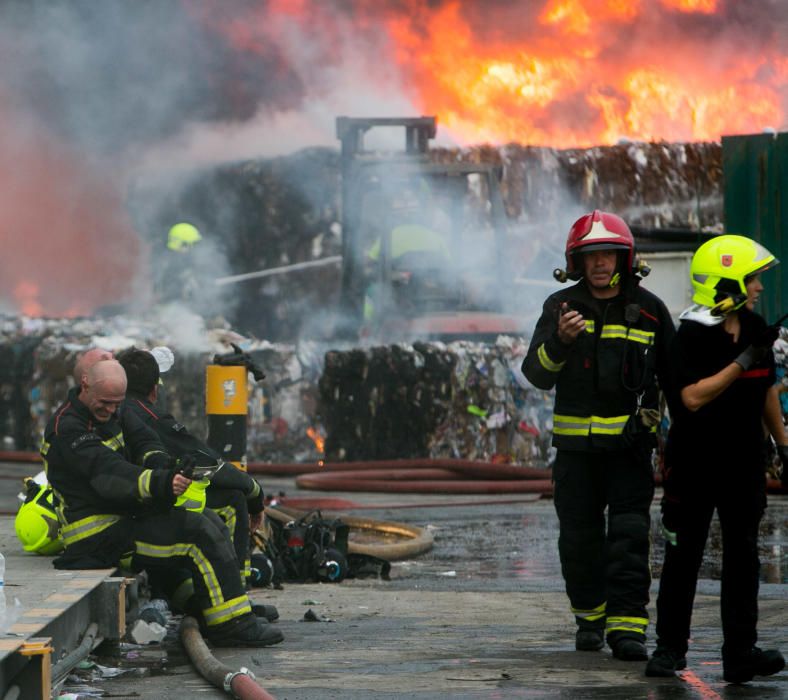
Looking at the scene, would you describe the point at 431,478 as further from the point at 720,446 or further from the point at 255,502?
→ the point at 720,446

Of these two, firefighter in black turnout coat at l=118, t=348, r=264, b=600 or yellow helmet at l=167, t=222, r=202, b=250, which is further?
yellow helmet at l=167, t=222, r=202, b=250

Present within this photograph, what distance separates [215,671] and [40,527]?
203cm

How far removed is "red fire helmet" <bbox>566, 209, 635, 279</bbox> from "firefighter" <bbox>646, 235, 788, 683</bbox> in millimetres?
608

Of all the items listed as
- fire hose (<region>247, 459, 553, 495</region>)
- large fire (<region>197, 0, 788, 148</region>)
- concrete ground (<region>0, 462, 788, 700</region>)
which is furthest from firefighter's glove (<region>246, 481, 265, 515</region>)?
large fire (<region>197, 0, 788, 148</region>)

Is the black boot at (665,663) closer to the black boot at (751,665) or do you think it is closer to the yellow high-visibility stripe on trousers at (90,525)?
the black boot at (751,665)

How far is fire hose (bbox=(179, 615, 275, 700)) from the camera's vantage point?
494 centimetres

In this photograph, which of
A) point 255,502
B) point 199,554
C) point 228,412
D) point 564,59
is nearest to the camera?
point 199,554

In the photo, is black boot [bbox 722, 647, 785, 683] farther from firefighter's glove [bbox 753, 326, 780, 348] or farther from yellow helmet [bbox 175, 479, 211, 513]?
yellow helmet [bbox 175, 479, 211, 513]

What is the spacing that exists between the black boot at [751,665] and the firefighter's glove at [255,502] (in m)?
2.70

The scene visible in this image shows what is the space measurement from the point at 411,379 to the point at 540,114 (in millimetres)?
12236

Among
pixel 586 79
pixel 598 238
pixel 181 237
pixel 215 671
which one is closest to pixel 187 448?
pixel 215 671

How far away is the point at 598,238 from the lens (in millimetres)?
6133

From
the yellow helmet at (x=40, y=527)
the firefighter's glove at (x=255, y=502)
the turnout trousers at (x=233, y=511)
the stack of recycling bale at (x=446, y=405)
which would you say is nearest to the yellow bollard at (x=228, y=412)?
the firefighter's glove at (x=255, y=502)

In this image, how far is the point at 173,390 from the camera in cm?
1562
